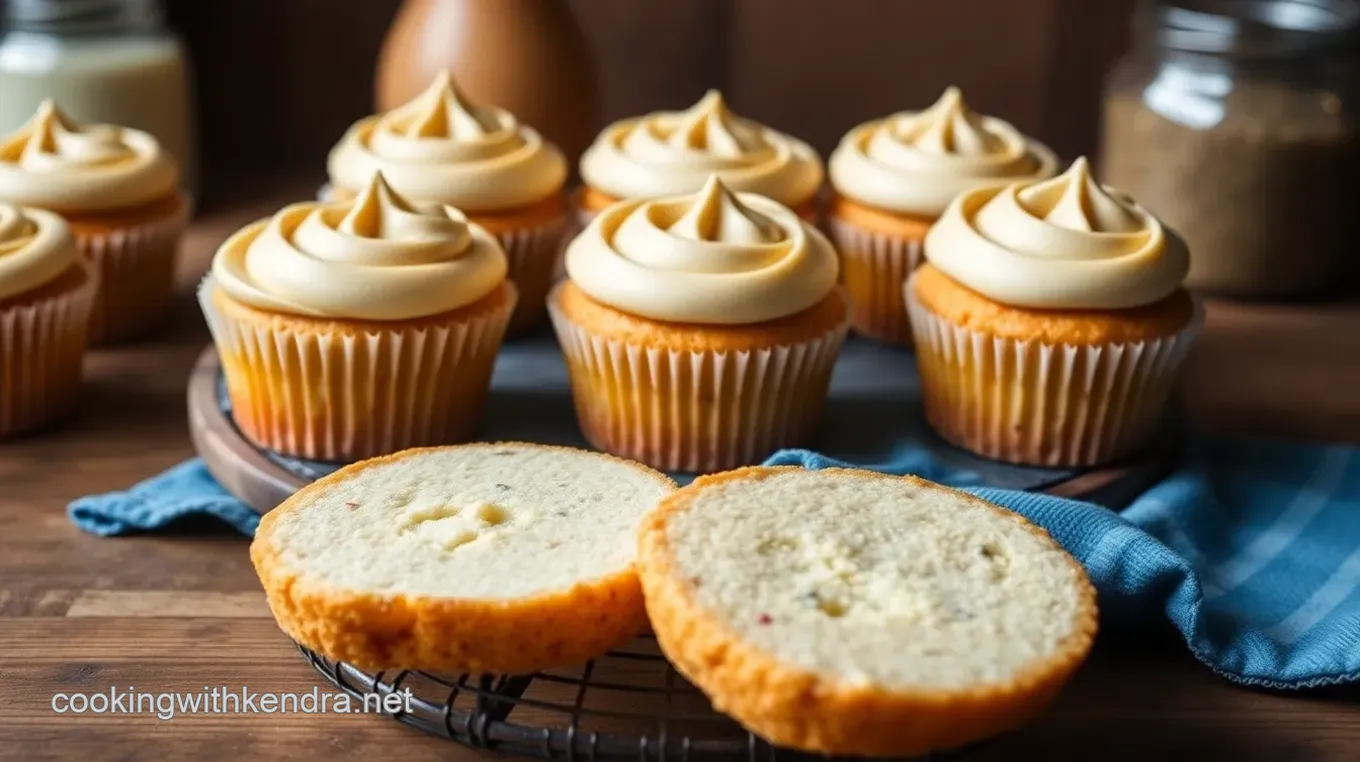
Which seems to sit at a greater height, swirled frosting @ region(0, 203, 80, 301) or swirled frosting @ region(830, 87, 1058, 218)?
swirled frosting @ region(830, 87, 1058, 218)

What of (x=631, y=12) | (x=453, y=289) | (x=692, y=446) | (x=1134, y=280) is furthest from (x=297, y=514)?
(x=631, y=12)

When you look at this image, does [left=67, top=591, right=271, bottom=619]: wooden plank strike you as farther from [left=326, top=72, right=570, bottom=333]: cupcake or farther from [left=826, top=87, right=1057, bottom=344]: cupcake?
[left=826, top=87, right=1057, bottom=344]: cupcake

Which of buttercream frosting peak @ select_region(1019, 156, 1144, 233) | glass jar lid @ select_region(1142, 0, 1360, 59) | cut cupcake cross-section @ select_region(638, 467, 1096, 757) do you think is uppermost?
glass jar lid @ select_region(1142, 0, 1360, 59)

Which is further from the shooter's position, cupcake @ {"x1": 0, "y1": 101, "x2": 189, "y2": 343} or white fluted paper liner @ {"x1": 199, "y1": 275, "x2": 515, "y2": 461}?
cupcake @ {"x1": 0, "y1": 101, "x2": 189, "y2": 343}

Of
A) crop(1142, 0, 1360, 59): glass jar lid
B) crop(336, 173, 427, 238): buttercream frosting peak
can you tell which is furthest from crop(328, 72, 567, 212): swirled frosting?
crop(1142, 0, 1360, 59): glass jar lid

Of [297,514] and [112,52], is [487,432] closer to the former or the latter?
[297,514]

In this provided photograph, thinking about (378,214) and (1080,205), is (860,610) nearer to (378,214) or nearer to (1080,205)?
(1080,205)

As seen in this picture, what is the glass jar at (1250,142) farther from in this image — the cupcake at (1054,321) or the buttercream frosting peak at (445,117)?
the buttercream frosting peak at (445,117)
